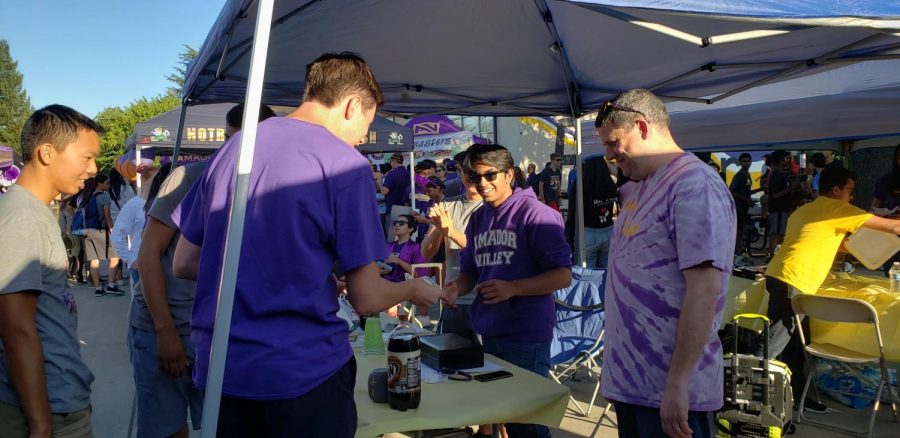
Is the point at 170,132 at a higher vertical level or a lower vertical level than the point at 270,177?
higher

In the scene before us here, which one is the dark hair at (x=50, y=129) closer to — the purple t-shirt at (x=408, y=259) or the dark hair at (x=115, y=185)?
the purple t-shirt at (x=408, y=259)

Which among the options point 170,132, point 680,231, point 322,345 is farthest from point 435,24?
point 170,132

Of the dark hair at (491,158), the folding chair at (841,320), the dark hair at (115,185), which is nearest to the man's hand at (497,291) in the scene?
the dark hair at (491,158)

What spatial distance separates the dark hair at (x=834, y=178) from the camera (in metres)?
4.23

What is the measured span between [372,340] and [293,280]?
1.59m

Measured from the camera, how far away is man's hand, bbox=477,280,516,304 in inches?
107

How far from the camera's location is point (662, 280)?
1834 mm

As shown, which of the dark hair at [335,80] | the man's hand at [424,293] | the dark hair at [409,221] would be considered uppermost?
the dark hair at [335,80]

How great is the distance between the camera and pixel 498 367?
260 cm

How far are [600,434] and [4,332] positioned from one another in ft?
10.9

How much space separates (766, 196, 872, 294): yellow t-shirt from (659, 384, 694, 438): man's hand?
2.99 m

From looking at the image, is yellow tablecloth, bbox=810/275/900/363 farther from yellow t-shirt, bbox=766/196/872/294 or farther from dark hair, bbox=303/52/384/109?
dark hair, bbox=303/52/384/109

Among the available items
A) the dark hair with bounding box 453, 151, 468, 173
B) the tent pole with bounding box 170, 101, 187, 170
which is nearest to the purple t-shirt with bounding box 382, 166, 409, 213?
the dark hair with bounding box 453, 151, 468, 173

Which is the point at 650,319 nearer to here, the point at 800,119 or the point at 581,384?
the point at 581,384
